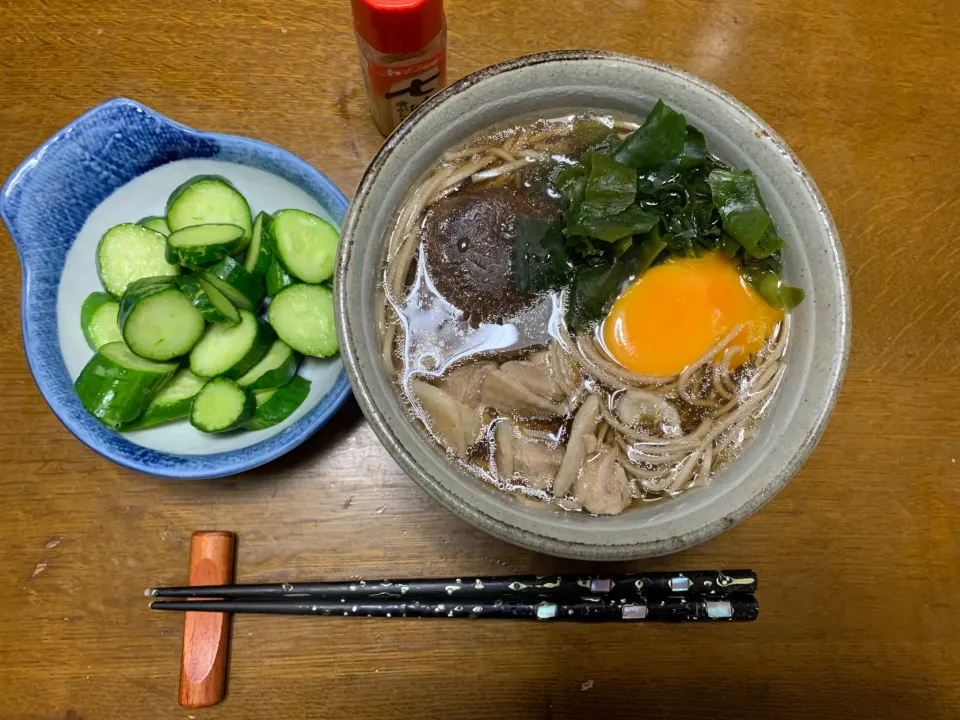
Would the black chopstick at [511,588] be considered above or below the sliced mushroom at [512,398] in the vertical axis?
below

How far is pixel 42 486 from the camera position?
2.04 meters

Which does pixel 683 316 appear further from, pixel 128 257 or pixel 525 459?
pixel 128 257

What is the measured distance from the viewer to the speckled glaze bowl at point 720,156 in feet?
4.50

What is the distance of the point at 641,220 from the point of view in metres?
1.63

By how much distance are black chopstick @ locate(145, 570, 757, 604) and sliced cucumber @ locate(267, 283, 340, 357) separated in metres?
0.77

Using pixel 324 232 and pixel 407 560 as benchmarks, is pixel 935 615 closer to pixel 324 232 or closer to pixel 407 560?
pixel 407 560

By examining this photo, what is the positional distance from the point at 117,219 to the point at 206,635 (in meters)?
1.48

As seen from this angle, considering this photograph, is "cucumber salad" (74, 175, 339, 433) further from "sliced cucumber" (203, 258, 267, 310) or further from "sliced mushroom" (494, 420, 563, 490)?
"sliced mushroom" (494, 420, 563, 490)

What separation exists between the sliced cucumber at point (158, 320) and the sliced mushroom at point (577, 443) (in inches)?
49.0

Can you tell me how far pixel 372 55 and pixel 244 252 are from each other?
2.66ft

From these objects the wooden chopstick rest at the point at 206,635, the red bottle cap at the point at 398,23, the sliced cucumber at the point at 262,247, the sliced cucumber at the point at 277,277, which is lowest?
the wooden chopstick rest at the point at 206,635

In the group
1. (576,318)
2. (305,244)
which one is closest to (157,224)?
(305,244)

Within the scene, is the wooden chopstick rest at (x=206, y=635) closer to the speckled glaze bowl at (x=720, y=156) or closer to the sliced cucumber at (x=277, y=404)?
the sliced cucumber at (x=277, y=404)

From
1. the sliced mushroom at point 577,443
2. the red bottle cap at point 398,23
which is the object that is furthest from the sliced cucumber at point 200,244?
the sliced mushroom at point 577,443
